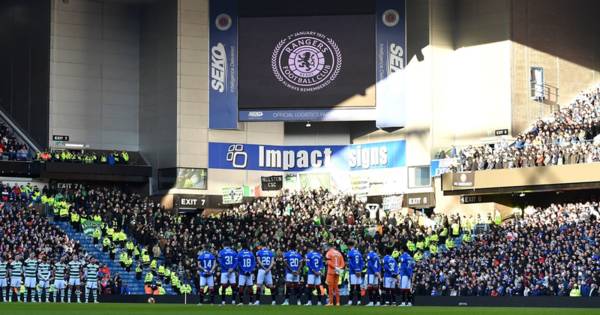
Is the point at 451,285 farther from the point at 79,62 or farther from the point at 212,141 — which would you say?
the point at 79,62

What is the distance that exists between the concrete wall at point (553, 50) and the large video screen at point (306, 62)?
821 cm

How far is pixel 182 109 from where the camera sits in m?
70.5

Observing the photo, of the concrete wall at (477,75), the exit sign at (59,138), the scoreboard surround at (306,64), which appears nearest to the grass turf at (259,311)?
the concrete wall at (477,75)

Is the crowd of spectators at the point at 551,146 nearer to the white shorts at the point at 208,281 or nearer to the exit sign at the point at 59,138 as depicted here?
the exit sign at the point at 59,138

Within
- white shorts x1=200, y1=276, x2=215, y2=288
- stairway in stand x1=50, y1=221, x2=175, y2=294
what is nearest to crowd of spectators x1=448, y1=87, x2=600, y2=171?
stairway in stand x1=50, y1=221, x2=175, y2=294

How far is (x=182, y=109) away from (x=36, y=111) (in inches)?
331

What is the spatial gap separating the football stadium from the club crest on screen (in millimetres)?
80

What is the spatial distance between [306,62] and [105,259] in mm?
17835

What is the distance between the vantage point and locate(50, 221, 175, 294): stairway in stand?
5803cm

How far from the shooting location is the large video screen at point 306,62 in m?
70.0

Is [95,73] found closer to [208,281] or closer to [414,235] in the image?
[414,235]

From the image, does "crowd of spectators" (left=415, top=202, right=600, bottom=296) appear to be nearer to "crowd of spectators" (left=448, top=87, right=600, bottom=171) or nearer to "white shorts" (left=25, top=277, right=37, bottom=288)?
"crowd of spectators" (left=448, top=87, right=600, bottom=171)

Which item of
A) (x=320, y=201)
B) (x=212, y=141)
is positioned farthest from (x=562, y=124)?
(x=212, y=141)

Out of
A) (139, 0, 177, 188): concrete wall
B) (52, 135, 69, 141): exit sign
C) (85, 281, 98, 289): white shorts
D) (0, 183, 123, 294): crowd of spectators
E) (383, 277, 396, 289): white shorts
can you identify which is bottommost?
(85, 281, 98, 289): white shorts
